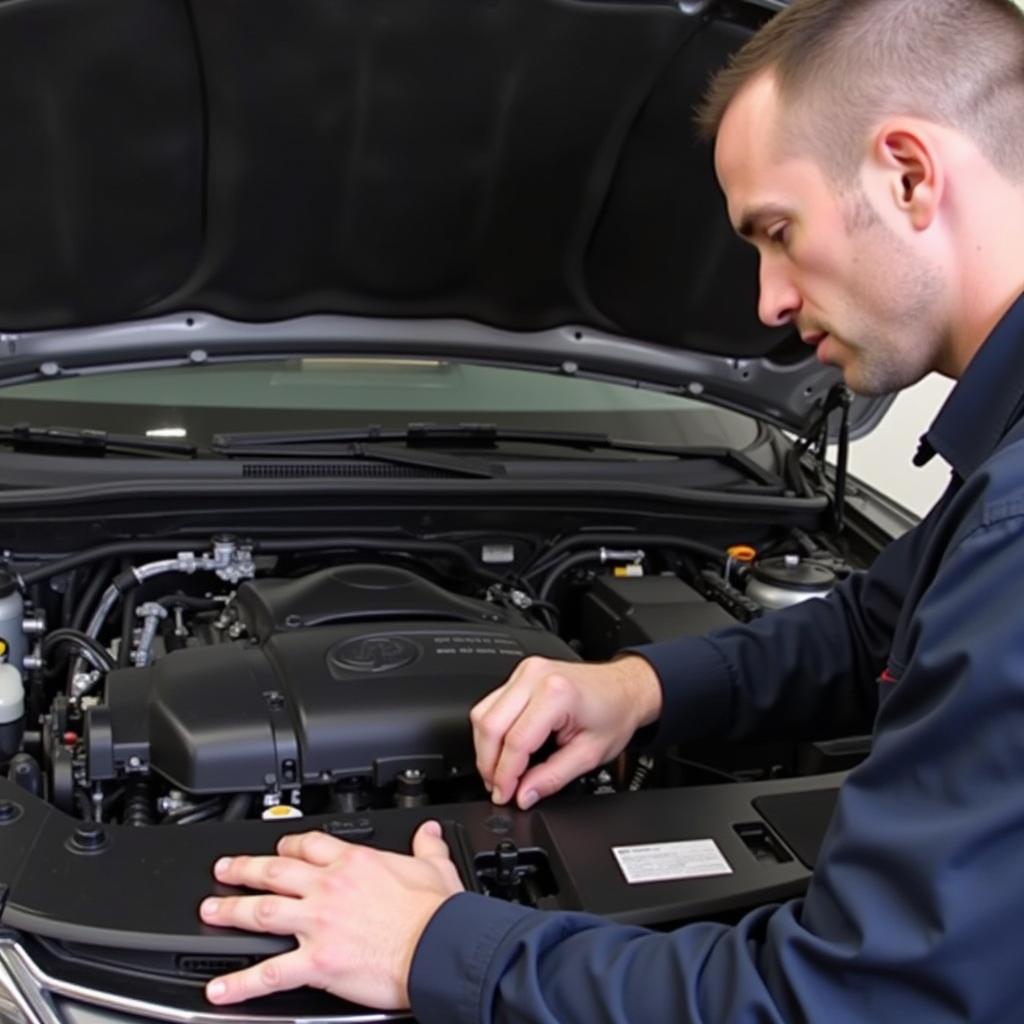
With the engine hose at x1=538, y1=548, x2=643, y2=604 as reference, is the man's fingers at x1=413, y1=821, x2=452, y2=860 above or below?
above

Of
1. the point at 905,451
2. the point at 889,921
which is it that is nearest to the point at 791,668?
the point at 889,921

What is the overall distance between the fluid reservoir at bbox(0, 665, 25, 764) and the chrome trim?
0.35m

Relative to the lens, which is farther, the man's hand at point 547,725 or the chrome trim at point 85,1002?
the man's hand at point 547,725

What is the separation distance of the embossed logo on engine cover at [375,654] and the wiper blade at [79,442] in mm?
549

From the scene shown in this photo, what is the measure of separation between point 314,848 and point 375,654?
1.01 feet

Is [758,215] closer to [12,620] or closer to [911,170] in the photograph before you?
[911,170]

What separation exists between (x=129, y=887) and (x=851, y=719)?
774 millimetres

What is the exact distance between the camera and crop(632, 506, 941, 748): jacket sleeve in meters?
1.22

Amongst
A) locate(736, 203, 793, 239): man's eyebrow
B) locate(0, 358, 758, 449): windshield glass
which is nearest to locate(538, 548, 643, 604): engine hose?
locate(0, 358, 758, 449): windshield glass

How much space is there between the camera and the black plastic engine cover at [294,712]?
1.10m

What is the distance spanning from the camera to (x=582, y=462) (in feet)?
5.81

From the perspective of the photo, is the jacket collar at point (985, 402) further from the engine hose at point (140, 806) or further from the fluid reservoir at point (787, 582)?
the engine hose at point (140, 806)

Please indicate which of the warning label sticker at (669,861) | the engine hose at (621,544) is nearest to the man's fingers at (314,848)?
the warning label sticker at (669,861)

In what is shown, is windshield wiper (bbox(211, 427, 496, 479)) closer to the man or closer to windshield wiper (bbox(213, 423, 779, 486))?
windshield wiper (bbox(213, 423, 779, 486))
